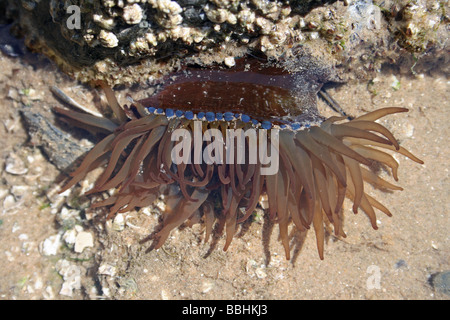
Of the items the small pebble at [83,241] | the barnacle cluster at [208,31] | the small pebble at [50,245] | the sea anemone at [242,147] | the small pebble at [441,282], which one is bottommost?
the small pebble at [50,245]

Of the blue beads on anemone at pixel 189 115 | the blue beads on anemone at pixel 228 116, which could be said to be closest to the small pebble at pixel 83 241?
the blue beads on anemone at pixel 189 115

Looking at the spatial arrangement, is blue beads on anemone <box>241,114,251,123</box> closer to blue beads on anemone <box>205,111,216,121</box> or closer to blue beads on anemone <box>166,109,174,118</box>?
blue beads on anemone <box>205,111,216,121</box>

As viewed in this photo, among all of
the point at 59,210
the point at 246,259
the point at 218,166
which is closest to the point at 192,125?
the point at 218,166

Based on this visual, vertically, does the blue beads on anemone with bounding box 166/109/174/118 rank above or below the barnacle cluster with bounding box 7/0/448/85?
below

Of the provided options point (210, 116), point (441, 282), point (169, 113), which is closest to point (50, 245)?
point (169, 113)

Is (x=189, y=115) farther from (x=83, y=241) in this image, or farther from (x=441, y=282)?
(x=441, y=282)

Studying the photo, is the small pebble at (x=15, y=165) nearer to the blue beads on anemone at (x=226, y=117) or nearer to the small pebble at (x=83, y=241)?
the small pebble at (x=83, y=241)

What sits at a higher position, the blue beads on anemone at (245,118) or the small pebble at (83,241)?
the blue beads on anemone at (245,118)

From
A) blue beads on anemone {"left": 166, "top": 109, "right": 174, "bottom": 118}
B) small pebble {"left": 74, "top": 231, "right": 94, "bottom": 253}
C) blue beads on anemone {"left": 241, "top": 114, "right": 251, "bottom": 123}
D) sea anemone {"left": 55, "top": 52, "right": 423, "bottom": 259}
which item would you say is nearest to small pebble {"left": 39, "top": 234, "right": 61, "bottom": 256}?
small pebble {"left": 74, "top": 231, "right": 94, "bottom": 253}

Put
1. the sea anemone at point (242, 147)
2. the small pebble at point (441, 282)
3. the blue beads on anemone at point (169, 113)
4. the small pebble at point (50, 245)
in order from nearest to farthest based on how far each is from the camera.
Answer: the sea anemone at point (242, 147) → the blue beads on anemone at point (169, 113) → the small pebble at point (441, 282) → the small pebble at point (50, 245)
